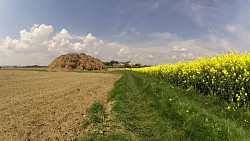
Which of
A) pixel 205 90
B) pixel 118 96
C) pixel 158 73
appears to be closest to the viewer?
pixel 118 96

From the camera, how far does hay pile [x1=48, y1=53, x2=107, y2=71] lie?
5819 cm

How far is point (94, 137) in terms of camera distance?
5.75m

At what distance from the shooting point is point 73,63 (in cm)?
6022

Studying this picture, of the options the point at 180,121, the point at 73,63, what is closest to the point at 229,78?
the point at 180,121

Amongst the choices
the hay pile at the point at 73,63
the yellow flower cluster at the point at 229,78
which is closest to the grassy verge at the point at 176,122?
the yellow flower cluster at the point at 229,78

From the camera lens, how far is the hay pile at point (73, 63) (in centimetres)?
5819

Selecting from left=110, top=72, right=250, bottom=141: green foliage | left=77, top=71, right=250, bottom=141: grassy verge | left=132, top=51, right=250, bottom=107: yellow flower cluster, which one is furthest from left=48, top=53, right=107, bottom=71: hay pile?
left=77, top=71, right=250, bottom=141: grassy verge

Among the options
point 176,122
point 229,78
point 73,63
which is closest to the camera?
point 176,122

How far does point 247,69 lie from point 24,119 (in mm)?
9093

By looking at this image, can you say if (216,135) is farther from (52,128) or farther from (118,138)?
(52,128)

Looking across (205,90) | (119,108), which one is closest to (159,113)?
(119,108)

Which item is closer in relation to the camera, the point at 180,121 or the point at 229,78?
the point at 180,121

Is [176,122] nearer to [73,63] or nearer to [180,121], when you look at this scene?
[180,121]

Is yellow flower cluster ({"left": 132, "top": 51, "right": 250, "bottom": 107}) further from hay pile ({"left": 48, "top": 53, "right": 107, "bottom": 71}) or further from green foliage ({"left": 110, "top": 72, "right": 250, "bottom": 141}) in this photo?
hay pile ({"left": 48, "top": 53, "right": 107, "bottom": 71})
